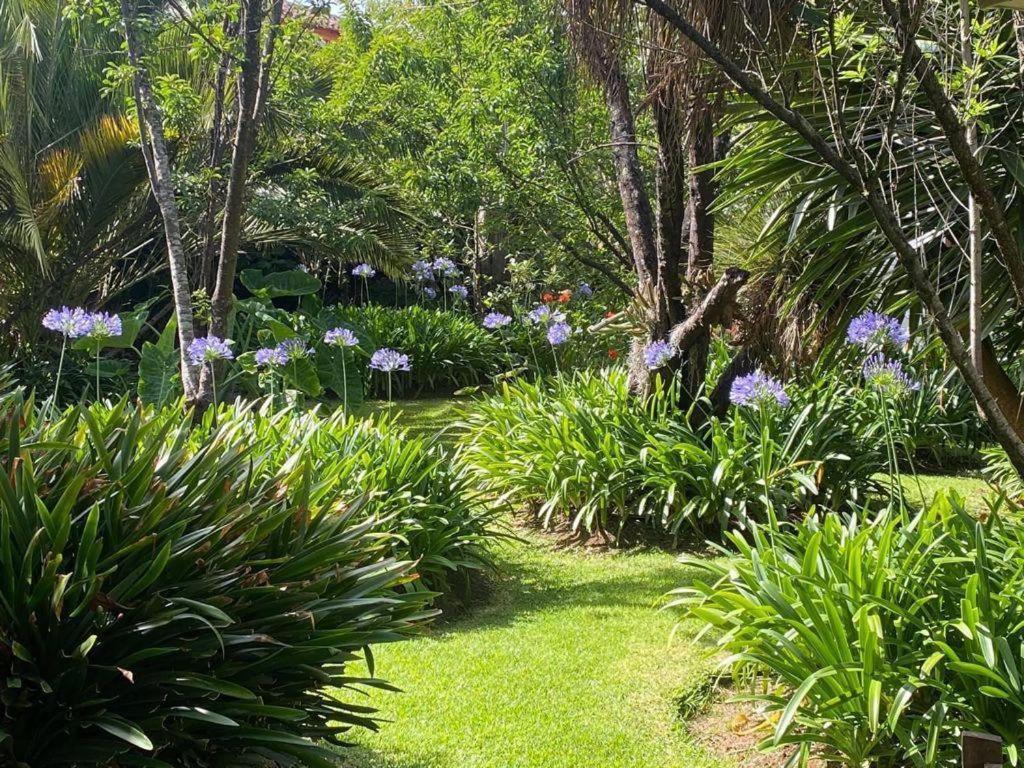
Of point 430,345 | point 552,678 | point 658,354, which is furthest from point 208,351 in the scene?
point 430,345

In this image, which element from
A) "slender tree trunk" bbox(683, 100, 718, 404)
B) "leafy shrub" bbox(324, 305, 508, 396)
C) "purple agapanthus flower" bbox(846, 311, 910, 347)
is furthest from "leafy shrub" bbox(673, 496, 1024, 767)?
"leafy shrub" bbox(324, 305, 508, 396)

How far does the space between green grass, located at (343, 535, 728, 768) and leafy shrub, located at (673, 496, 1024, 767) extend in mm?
503

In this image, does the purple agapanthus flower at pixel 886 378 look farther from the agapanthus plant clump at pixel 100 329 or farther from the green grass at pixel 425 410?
the green grass at pixel 425 410

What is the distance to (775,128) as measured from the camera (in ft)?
16.6

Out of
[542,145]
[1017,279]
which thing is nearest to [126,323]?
[542,145]

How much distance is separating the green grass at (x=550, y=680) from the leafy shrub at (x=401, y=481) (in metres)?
0.34

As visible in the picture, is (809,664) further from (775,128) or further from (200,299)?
(200,299)

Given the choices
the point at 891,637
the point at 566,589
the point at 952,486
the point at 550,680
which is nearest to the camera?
the point at 891,637

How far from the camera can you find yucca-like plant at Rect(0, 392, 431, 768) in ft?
8.56

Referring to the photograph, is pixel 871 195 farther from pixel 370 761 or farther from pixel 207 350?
pixel 207 350

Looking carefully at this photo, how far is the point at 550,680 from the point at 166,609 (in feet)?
7.08

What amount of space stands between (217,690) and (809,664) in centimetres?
196

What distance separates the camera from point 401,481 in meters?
5.64

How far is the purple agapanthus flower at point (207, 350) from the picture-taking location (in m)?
6.43
